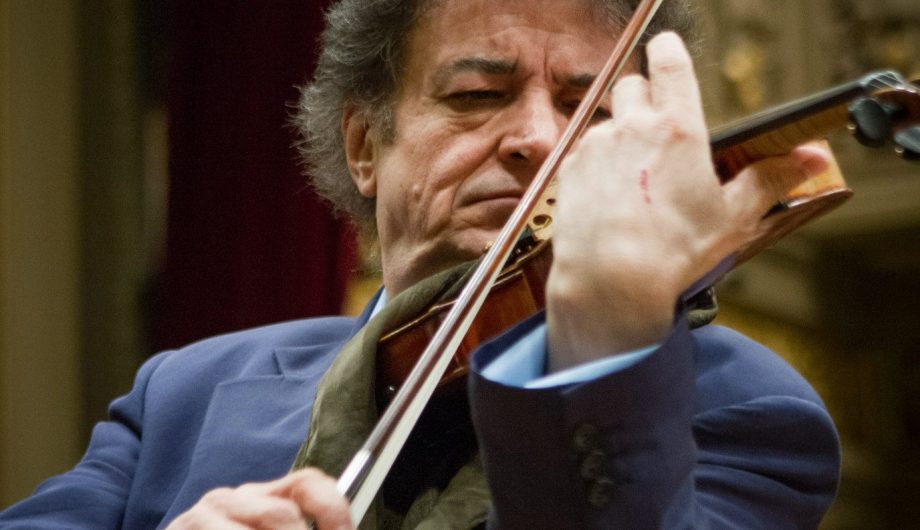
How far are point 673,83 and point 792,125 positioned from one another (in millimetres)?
79

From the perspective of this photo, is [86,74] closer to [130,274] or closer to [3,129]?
[3,129]

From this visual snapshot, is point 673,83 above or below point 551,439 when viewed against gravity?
above

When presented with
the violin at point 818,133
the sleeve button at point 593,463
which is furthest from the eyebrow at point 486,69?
the sleeve button at point 593,463

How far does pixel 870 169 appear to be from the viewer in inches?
168

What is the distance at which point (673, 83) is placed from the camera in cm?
77

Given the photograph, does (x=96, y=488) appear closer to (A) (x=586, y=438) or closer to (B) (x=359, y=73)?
(B) (x=359, y=73)

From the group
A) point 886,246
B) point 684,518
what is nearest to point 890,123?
point 684,518

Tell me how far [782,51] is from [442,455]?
3392 mm

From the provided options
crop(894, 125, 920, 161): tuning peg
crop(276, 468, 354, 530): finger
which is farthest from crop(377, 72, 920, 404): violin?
crop(276, 468, 354, 530): finger

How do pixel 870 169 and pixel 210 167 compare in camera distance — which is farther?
pixel 870 169

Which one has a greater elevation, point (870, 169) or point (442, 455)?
point (442, 455)

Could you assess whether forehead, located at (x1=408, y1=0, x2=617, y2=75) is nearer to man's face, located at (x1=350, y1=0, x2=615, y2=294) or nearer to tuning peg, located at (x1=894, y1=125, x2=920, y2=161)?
man's face, located at (x1=350, y1=0, x2=615, y2=294)

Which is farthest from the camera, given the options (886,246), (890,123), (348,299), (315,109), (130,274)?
(886,246)

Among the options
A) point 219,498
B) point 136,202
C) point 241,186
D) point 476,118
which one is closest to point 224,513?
point 219,498
